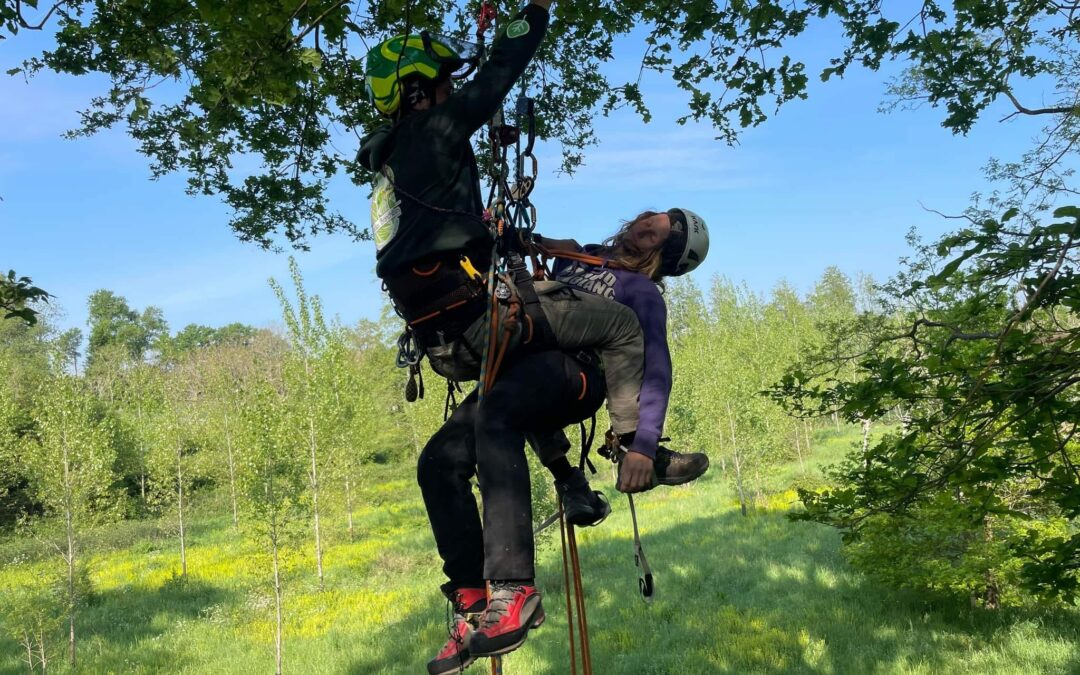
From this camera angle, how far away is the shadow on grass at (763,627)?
13.6 m

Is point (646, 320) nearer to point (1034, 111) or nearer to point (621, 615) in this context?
point (1034, 111)

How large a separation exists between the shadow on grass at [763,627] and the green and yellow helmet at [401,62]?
13141 millimetres

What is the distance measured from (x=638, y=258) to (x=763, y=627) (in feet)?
46.9

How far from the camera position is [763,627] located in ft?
52.0

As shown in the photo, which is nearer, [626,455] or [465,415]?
[626,455]

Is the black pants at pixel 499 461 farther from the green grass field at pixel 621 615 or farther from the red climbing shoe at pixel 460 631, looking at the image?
the green grass field at pixel 621 615

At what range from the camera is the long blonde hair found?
12.4 feet

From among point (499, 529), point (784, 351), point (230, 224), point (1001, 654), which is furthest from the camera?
point (784, 351)

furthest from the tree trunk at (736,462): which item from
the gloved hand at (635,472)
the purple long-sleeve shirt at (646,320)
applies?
→ the gloved hand at (635,472)

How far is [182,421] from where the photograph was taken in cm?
3603

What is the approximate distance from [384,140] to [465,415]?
132cm

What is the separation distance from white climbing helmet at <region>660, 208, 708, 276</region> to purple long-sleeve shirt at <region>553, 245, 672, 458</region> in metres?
0.19

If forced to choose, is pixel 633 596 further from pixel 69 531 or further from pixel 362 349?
pixel 362 349

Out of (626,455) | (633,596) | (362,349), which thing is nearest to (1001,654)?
(633,596)
